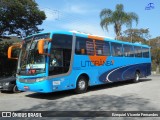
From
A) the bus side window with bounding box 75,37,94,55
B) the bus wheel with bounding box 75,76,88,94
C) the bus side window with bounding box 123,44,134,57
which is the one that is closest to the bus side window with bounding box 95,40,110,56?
the bus side window with bounding box 75,37,94,55

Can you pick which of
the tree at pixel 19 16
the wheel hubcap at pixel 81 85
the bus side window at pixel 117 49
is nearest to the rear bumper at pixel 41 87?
the wheel hubcap at pixel 81 85

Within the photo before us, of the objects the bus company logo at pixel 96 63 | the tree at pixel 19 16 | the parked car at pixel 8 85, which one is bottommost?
the parked car at pixel 8 85

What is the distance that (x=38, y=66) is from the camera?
41.3ft

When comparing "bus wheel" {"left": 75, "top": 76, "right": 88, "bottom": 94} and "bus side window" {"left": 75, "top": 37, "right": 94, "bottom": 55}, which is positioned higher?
"bus side window" {"left": 75, "top": 37, "right": 94, "bottom": 55}

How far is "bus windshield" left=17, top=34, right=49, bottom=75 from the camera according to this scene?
12.6 meters

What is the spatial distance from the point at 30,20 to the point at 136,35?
118 ft

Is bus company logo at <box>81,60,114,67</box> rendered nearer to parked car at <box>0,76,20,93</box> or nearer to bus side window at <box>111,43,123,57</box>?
bus side window at <box>111,43,123,57</box>

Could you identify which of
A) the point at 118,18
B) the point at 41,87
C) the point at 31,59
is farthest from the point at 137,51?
the point at 118,18

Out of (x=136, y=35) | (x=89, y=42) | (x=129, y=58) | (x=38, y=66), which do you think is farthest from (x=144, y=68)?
(x=136, y=35)

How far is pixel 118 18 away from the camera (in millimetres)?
39844

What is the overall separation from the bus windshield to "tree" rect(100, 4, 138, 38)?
89.7ft

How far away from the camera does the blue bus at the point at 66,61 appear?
492 inches

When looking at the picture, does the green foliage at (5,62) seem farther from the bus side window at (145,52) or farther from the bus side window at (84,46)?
the bus side window at (84,46)

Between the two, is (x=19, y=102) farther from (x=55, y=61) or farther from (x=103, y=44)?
(x=103, y=44)
